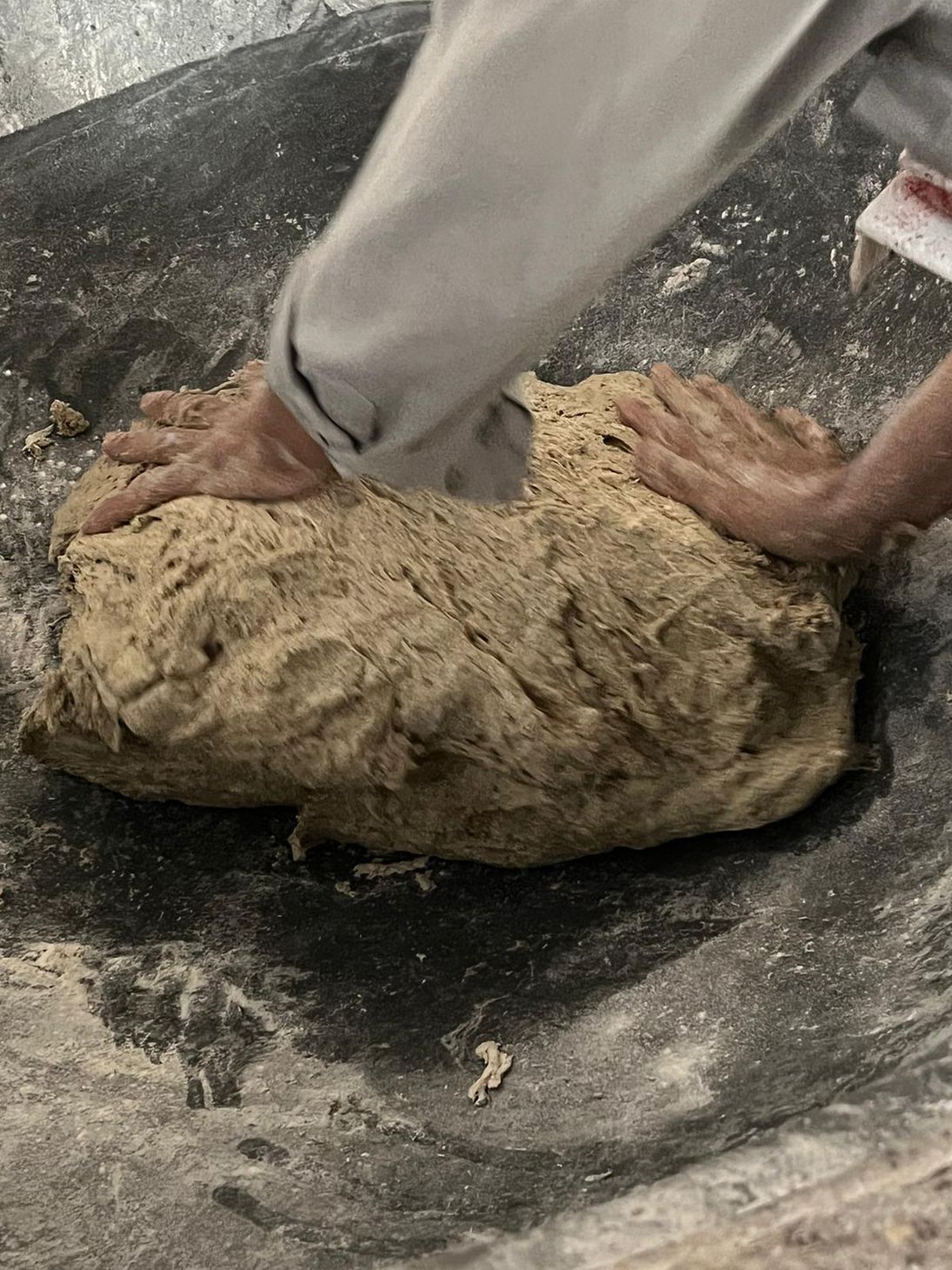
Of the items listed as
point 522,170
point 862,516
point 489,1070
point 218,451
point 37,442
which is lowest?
point 37,442

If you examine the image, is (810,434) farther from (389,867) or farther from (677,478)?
(389,867)

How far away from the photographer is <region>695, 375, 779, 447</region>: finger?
1219 millimetres

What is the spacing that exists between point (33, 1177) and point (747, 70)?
2.98ft

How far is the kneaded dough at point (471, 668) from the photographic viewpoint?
1.06 m

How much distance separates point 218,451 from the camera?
3.69 feet

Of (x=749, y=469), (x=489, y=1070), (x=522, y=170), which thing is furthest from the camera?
(x=749, y=469)

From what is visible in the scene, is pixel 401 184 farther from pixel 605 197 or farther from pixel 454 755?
pixel 454 755

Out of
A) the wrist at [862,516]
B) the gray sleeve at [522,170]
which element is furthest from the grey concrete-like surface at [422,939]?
the gray sleeve at [522,170]

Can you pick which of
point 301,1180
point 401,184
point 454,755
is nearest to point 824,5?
point 401,184

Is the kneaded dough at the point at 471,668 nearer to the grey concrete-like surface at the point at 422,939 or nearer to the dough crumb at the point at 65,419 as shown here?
the grey concrete-like surface at the point at 422,939

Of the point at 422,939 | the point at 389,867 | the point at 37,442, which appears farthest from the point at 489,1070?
the point at 37,442

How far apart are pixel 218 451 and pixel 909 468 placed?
27.1 inches

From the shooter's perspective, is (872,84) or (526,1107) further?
(526,1107)

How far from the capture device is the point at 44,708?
1132mm
